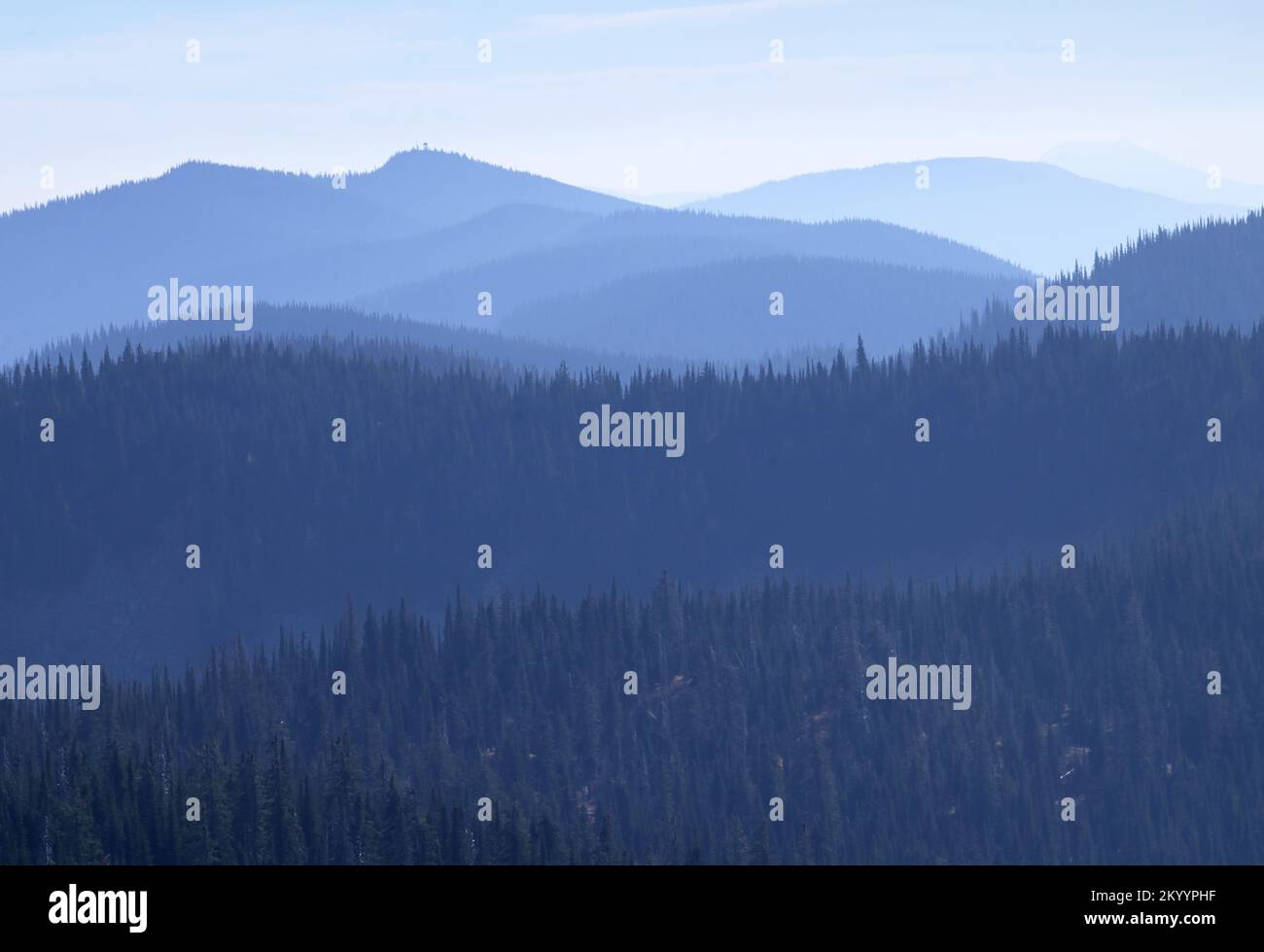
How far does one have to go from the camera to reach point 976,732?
197 meters

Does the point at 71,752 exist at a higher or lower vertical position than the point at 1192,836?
higher

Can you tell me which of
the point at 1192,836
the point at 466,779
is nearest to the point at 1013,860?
the point at 1192,836

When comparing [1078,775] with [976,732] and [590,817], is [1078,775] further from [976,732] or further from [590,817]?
[590,817]
